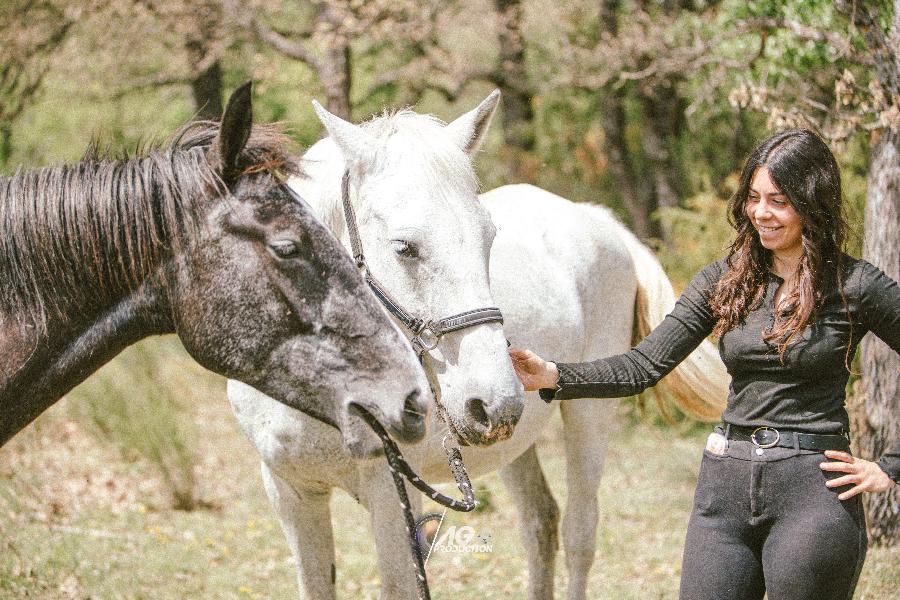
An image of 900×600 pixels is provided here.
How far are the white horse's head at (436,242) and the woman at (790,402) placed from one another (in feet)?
2.20

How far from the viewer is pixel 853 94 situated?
4.46 meters

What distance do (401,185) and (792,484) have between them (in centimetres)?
Result: 144

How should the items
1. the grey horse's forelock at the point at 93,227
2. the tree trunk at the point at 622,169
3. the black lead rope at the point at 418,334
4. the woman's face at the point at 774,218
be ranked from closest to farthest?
the grey horse's forelock at the point at 93,227
the black lead rope at the point at 418,334
the woman's face at the point at 774,218
the tree trunk at the point at 622,169

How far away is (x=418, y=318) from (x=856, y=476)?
4.29ft

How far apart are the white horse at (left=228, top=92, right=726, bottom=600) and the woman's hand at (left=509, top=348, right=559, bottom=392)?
224 millimetres

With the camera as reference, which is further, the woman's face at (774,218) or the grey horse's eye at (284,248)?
the woman's face at (774,218)

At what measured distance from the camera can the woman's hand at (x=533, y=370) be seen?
→ 2.63 m

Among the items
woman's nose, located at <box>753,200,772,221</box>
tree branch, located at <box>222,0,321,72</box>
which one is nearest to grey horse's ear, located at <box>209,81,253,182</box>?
woman's nose, located at <box>753,200,772,221</box>

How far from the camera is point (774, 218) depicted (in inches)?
94.2

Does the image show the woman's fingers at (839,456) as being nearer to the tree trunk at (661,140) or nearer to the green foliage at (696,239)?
the green foliage at (696,239)

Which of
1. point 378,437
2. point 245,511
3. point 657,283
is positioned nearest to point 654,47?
point 657,283

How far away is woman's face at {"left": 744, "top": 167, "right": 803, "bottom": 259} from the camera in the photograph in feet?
7.80

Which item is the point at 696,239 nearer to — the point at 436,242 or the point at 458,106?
the point at 436,242

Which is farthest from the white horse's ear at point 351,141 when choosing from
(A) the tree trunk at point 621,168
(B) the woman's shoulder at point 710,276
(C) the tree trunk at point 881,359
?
(A) the tree trunk at point 621,168
